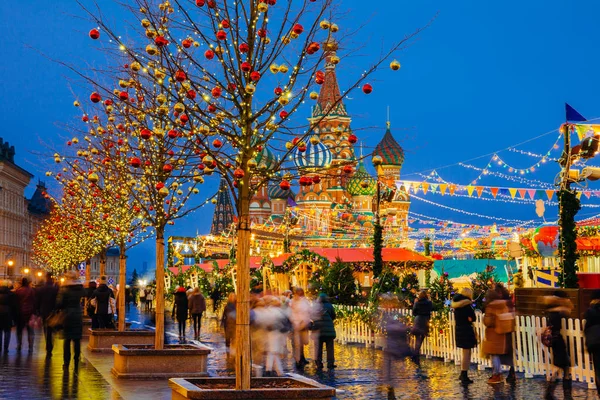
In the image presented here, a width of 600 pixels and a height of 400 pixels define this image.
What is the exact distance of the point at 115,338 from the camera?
20.2 meters

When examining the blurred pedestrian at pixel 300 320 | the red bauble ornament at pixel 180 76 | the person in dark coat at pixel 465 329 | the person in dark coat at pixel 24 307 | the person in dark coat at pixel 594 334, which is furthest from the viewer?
the person in dark coat at pixel 24 307

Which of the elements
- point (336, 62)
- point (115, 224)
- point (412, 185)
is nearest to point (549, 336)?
point (336, 62)

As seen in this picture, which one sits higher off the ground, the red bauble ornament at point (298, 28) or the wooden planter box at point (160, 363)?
the red bauble ornament at point (298, 28)

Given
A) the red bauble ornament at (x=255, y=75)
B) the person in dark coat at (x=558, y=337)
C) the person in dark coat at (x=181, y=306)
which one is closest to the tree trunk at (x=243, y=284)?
the red bauble ornament at (x=255, y=75)

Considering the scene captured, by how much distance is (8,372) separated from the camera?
616 inches

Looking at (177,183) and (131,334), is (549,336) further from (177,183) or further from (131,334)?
(131,334)

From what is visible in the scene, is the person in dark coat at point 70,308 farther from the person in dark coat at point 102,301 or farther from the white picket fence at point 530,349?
the person in dark coat at point 102,301

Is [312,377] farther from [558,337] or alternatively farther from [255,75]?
[255,75]

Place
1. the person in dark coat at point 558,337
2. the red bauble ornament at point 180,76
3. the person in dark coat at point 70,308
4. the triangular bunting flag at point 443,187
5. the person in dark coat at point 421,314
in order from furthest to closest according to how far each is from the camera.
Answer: the triangular bunting flag at point 443,187 < the person in dark coat at point 421,314 < the person in dark coat at point 70,308 < the person in dark coat at point 558,337 < the red bauble ornament at point 180,76

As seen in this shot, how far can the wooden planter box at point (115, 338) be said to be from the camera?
19.6 metres

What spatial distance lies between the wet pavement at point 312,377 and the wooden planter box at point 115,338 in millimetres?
473

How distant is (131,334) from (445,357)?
6.69m

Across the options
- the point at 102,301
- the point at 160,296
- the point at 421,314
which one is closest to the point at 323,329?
the point at 421,314

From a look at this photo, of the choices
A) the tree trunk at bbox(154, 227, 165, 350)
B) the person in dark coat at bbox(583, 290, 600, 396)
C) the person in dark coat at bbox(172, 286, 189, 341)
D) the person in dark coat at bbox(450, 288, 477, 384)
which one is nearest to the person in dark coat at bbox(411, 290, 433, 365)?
the person in dark coat at bbox(450, 288, 477, 384)
